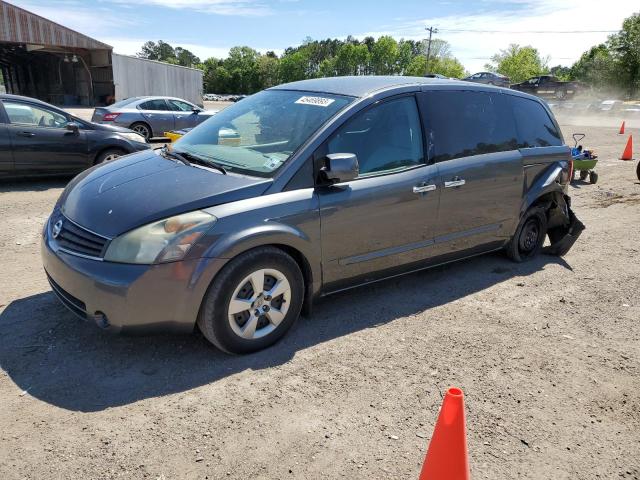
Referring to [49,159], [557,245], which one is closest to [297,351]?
[557,245]

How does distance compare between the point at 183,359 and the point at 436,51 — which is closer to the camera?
the point at 183,359

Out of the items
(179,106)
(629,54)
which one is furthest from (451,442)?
(629,54)

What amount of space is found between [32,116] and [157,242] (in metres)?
6.66

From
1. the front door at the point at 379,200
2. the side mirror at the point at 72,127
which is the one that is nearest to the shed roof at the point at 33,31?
the side mirror at the point at 72,127

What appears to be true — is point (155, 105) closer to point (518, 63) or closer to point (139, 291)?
point (139, 291)

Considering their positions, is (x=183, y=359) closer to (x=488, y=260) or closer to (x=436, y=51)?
(x=488, y=260)

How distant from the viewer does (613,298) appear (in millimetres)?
4758

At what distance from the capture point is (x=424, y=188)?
4.15 metres

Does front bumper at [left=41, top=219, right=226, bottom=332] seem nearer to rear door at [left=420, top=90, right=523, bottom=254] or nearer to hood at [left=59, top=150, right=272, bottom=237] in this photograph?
hood at [left=59, top=150, right=272, bottom=237]

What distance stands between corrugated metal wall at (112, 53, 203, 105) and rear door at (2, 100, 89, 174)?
2763cm

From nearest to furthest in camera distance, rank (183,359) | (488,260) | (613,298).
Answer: (183,359)
(613,298)
(488,260)

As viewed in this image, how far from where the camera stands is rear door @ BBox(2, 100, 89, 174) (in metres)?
7.93

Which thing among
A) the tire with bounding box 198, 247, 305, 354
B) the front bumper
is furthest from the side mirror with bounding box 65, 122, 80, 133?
the tire with bounding box 198, 247, 305, 354

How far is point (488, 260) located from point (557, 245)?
2.76 feet
